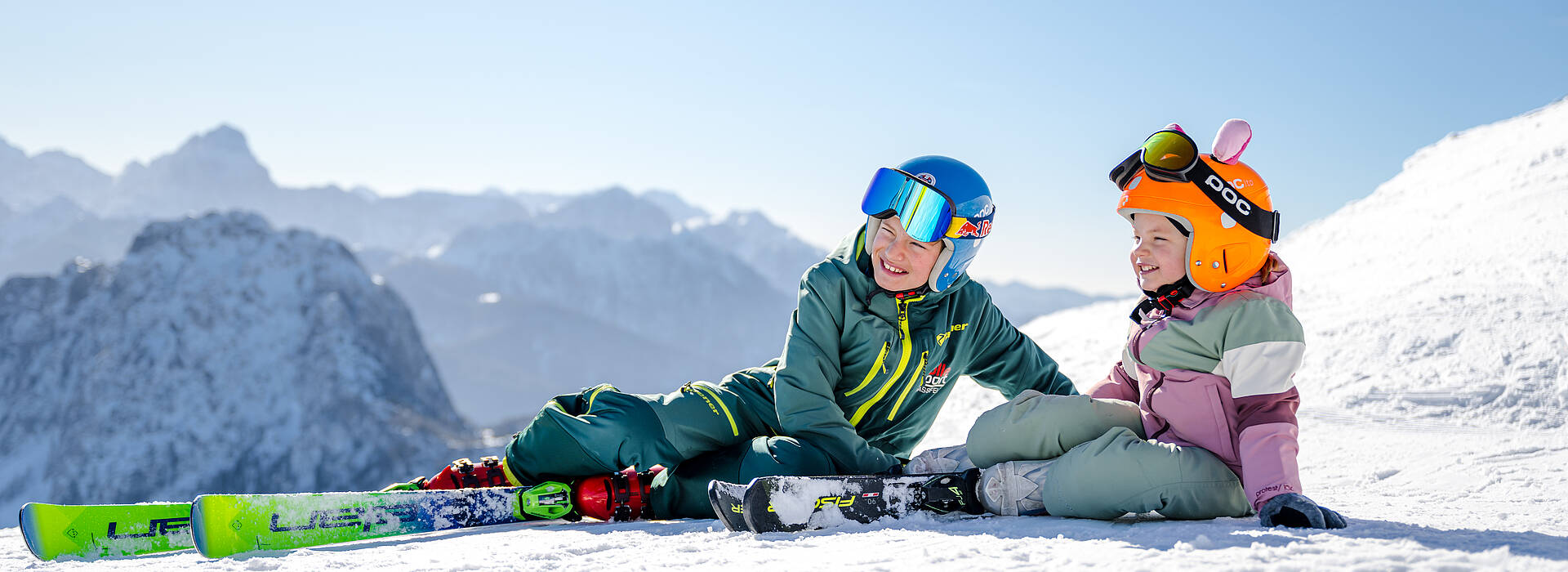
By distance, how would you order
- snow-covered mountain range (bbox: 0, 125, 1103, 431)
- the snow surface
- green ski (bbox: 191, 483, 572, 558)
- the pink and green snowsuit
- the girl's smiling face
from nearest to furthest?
the snow surface → the pink and green snowsuit → green ski (bbox: 191, 483, 572, 558) → the girl's smiling face → snow-covered mountain range (bbox: 0, 125, 1103, 431)

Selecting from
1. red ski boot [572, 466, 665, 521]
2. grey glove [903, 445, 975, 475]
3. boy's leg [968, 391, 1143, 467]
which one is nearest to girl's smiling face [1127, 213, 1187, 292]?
boy's leg [968, 391, 1143, 467]

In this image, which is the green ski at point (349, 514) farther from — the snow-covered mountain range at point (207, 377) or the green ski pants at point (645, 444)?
the snow-covered mountain range at point (207, 377)

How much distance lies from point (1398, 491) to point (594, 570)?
2.54m

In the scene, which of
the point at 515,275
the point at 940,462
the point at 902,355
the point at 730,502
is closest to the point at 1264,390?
the point at 940,462

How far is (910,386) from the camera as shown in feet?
9.52

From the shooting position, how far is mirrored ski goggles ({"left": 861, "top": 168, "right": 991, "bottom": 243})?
107 inches

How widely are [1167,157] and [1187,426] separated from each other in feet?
2.17

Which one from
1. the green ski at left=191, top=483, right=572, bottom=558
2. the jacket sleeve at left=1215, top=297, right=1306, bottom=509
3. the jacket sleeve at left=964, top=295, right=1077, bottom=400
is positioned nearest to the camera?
the jacket sleeve at left=1215, top=297, right=1306, bottom=509

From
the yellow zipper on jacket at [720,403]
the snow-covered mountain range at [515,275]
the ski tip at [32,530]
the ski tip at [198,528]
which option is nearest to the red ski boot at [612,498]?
the yellow zipper on jacket at [720,403]

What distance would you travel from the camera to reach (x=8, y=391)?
151 feet

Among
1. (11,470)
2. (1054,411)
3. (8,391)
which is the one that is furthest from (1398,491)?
(8,391)

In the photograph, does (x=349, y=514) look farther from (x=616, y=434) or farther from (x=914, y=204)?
(x=914, y=204)

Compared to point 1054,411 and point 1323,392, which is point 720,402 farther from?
point 1323,392

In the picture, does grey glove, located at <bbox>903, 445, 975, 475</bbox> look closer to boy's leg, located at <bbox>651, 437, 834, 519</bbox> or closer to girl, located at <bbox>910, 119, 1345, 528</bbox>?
girl, located at <bbox>910, 119, 1345, 528</bbox>
